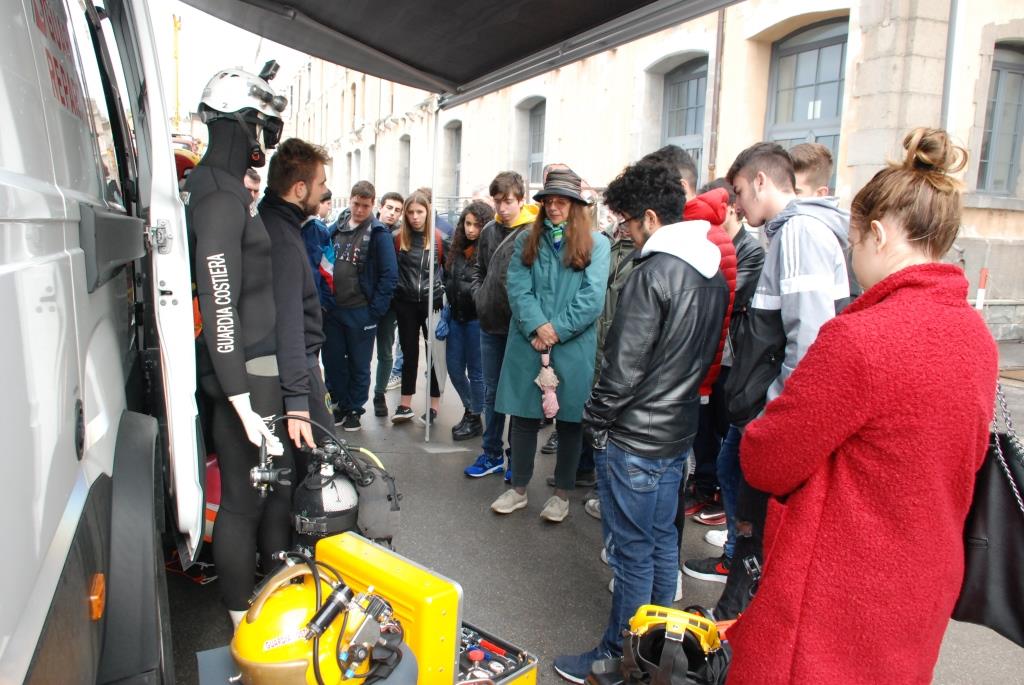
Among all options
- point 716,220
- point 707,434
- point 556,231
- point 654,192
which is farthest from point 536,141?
point 654,192

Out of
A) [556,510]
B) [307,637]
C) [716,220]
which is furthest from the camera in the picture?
[556,510]

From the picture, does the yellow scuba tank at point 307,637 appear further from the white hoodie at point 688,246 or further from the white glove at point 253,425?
the white hoodie at point 688,246

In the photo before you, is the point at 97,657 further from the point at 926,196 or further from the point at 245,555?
the point at 926,196

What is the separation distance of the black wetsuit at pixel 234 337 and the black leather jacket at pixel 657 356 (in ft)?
3.78

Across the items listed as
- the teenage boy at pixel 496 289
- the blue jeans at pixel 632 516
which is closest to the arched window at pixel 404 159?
the teenage boy at pixel 496 289

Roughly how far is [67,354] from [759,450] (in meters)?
1.39

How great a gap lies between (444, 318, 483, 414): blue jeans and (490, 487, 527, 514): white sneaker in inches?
59.0

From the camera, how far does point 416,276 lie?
233 inches

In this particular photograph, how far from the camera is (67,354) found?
134 centimetres

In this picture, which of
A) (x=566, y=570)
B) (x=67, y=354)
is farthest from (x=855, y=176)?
(x=67, y=354)

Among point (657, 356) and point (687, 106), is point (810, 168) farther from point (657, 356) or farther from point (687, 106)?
point (687, 106)

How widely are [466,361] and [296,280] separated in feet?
10.1

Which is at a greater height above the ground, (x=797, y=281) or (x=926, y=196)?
(x=926, y=196)

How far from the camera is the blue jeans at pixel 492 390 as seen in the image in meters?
4.82
